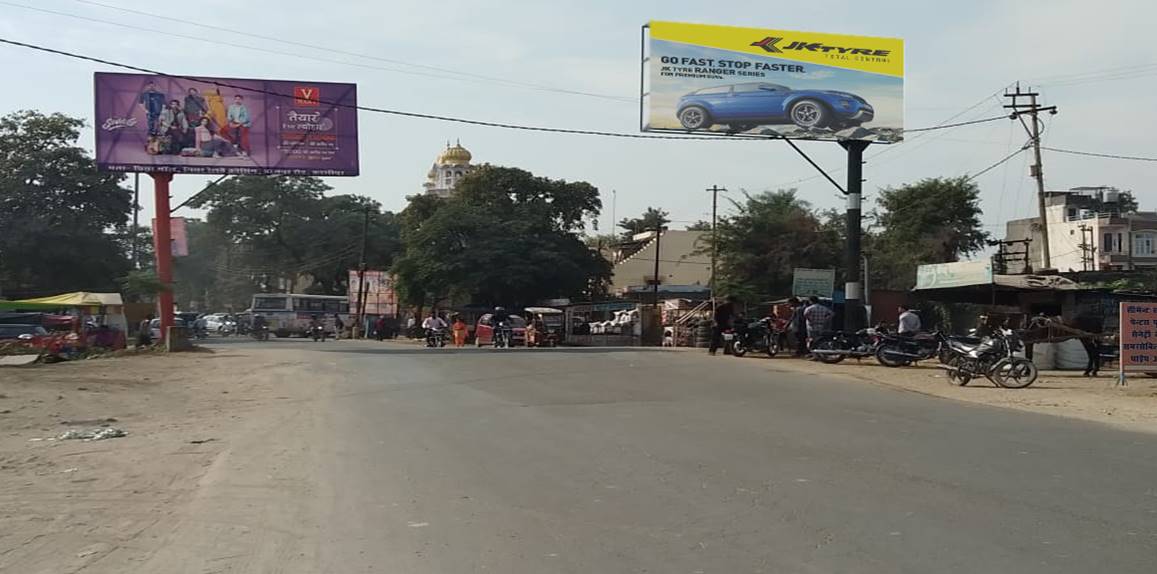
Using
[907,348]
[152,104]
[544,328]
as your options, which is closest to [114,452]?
[907,348]

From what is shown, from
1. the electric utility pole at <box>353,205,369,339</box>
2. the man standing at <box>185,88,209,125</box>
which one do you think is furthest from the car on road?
the electric utility pole at <box>353,205,369,339</box>

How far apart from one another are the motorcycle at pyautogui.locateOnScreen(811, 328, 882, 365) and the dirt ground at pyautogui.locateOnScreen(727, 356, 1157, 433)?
1.18 ft

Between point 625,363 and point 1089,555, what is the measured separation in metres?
18.5

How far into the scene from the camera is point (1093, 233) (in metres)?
67.5

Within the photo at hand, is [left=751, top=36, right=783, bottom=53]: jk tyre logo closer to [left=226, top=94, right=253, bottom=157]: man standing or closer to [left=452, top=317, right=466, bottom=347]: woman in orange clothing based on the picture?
[left=226, top=94, right=253, bottom=157]: man standing

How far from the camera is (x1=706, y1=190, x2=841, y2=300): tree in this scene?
5072cm

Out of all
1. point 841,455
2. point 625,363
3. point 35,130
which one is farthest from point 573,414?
point 35,130

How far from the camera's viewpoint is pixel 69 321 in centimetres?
3691

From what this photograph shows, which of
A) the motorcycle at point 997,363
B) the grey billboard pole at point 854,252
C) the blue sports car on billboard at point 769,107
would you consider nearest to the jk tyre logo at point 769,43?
the blue sports car on billboard at point 769,107

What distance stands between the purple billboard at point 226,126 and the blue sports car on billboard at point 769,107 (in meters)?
12.4

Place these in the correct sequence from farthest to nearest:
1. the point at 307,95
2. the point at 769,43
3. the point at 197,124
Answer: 1. the point at 307,95
2. the point at 197,124
3. the point at 769,43

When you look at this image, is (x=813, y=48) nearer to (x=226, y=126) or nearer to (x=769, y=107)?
(x=769, y=107)

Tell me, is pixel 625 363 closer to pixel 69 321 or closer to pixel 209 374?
pixel 209 374

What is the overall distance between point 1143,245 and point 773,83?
49.8 metres
